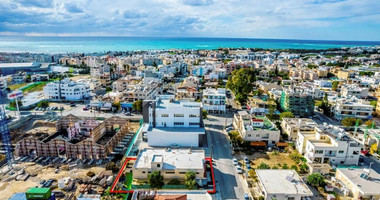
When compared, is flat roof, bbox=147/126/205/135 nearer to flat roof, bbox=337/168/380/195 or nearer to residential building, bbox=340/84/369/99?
flat roof, bbox=337/168/380/195

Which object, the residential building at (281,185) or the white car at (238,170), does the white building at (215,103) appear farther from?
the residential building at (281,185)

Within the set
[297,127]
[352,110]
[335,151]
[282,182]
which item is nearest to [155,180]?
[282,182]

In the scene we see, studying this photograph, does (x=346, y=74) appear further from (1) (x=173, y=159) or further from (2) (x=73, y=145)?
(2) (x=73, y=145)

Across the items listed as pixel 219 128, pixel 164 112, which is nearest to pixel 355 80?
pixel 219 128

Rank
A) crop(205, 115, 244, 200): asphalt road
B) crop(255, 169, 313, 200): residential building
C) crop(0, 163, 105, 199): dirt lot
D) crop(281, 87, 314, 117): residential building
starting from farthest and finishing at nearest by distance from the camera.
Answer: crop(281, 87, 314, 117): residential building, crop(0, 163, 105, 199): dirt lot, crop(205, 115, 244, 200): asphalt road, crop(255, 169, 313, 200): residential building

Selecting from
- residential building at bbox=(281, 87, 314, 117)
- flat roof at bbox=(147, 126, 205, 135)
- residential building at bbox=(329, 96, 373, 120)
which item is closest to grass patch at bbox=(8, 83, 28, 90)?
flat roof at bbox=(147, 126, 205, 135)

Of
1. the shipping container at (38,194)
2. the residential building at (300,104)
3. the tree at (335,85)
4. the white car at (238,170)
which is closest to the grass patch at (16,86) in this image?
the shipping container at (38,194)

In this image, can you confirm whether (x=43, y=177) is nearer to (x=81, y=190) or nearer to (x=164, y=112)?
(x=81, y=190)

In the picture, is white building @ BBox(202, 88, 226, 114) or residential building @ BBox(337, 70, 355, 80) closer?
white building @ BBox(202, 88, 226, 114)
